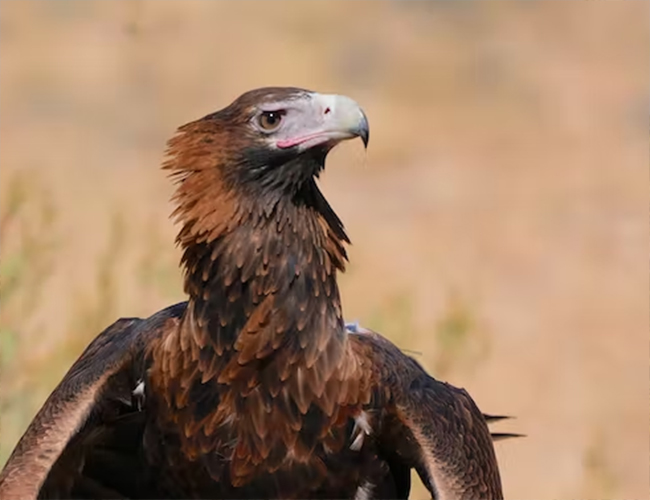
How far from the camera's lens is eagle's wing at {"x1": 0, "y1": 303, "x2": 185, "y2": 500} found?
179 inches

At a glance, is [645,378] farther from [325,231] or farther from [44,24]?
[44,24]

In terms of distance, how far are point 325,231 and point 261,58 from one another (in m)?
9.67

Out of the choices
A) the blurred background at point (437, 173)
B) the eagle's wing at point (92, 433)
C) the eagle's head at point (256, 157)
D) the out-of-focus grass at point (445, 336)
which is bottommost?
the eagle's wing at point (92, 433)

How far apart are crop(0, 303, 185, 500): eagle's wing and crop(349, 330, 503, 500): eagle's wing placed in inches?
29.5

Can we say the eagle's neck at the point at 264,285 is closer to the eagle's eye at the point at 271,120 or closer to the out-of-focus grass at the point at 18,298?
the eagle's eye at the point at 271,120

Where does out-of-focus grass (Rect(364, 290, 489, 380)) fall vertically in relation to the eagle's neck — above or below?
above

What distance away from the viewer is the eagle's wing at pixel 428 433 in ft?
14.7

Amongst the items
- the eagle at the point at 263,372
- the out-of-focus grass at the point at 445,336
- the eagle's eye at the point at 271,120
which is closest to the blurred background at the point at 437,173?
the out-of-focus grass at the point at 445,336

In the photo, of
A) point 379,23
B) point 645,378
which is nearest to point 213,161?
point 645,378

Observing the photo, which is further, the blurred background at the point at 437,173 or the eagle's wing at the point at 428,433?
the blurred background at the point at 437,173

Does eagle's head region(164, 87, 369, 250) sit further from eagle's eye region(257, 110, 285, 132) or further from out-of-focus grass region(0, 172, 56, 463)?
out-of-focus grass region(0, 172, 56, 463)

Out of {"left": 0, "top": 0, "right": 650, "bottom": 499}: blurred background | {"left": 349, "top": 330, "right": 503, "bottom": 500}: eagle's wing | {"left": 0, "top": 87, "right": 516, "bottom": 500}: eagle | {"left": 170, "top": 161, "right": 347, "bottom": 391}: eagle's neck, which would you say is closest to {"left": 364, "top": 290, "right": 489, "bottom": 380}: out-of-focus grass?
{"left": 0, "top": 0, "right": 650, "bottom": 499}: blurred background

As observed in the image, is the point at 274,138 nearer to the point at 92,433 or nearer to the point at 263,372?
the point at 263,372

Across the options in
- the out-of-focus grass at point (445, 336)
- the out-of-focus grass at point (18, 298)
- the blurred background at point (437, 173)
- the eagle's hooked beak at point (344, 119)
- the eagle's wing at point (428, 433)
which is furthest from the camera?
the blurred background at point (437, 173)
